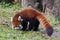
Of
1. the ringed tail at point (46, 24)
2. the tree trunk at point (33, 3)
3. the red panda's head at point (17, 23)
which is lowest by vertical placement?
the tree trunk at point (33, 3)

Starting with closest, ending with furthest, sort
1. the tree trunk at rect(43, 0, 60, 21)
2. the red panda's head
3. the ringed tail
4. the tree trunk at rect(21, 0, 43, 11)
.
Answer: the ringed tail < the red panda's head < the tree trunk at rect(43, 0, 60, 21) < the tree trunk at rect(21, 0, 43, 11)

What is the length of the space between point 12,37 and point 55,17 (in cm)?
316

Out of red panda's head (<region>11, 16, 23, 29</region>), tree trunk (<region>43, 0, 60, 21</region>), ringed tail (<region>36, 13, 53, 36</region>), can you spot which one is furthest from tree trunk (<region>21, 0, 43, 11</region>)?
ringed tail (<region>36, 13, 53, 36</region>)

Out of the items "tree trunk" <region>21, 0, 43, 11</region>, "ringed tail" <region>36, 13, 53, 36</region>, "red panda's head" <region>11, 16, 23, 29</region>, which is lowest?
"tree trunk" <region>21, 0, 43, 11</region>

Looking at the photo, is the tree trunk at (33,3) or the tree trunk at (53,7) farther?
the tree trunk at (33,3)

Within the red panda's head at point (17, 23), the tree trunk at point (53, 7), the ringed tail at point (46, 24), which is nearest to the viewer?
the ringed tail at point (46, 24)

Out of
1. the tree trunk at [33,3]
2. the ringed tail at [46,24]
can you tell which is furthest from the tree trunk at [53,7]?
the ringed tail at [46,24]

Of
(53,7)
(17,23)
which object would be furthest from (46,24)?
(53,7)

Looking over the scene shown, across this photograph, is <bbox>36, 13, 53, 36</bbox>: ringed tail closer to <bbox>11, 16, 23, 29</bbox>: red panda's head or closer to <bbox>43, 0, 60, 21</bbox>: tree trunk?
<bbox>11, 16, 23, 29</bbox>: red panda's head

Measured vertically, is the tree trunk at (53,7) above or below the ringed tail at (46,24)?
below

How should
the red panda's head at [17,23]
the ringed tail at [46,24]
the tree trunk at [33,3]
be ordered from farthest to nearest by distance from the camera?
the tree trunk at [33,3], the red panda's head at [17,23], the ringed tail at [46,24]

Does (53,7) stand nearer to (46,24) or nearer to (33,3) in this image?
(33,3)

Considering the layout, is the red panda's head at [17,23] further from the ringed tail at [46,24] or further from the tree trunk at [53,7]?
the tree trunk at [53,7]

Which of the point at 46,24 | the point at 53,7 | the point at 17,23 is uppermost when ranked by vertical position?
the point at 46,24
